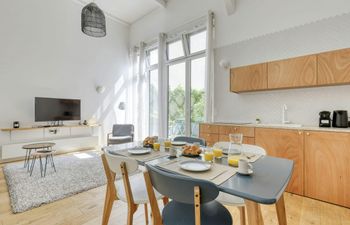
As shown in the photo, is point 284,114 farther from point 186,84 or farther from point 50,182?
point 50,182

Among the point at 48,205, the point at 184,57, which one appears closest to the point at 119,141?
the point at 48,205

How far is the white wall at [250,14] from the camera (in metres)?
2.72

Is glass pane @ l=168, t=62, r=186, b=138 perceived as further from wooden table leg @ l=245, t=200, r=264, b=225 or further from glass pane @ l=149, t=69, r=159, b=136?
wooden table leg @ l=245, t=200, r=264, b=225

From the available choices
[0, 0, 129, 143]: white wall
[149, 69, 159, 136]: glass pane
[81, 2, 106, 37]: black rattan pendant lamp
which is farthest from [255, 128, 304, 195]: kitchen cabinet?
[0, 0, 129, 143]: white wall

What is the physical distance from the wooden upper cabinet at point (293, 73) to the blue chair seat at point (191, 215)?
2.24 meters

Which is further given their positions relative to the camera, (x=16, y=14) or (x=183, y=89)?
(x=183, y=89)

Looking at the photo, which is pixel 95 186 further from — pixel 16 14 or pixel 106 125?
pixel 16 14

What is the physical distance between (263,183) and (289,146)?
1.80 meters

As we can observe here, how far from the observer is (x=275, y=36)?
10.1 ft

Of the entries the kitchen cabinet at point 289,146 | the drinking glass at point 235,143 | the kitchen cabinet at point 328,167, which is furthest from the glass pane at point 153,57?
the drinking glass at point 235,143

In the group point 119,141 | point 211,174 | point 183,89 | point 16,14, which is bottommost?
point 119,141

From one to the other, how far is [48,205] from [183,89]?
139 inches

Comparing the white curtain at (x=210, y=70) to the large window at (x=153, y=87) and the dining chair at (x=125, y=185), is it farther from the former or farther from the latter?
the dining chair at (x=125, y=185)

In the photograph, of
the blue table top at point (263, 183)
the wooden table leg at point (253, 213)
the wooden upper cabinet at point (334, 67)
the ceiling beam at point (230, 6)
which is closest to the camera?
the blue table top at point (263, 183)
